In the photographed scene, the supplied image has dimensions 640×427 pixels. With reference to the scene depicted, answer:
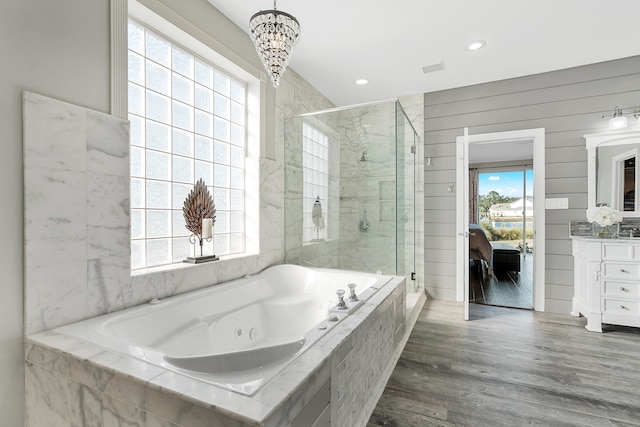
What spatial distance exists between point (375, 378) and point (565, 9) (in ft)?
9.97

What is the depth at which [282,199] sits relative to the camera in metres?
3.21

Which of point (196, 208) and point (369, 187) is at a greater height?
point (369, 187)

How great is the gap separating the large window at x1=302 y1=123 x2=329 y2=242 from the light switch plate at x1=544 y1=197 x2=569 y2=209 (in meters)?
2.46

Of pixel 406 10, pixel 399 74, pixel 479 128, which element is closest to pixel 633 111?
pixel 479 128

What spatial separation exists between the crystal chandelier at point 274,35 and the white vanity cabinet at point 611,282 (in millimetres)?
3243

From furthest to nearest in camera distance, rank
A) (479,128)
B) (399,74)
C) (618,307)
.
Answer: (479,128)
(399,74)
(618,307)

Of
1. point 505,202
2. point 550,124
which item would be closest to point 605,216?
point 550,124

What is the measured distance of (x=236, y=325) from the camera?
2.15 metres

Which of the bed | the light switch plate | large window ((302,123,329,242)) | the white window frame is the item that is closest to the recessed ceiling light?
large window ((302,123,329,242))

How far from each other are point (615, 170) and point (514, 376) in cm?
256

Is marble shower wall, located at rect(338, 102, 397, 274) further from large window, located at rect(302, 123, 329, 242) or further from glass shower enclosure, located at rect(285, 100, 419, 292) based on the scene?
large window, located at rect(302, 123, 329, 242)

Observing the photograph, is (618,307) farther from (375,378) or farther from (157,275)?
(157,275)

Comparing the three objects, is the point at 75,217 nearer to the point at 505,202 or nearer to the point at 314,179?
the point at 314,179

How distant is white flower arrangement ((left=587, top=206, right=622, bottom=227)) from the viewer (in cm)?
304
